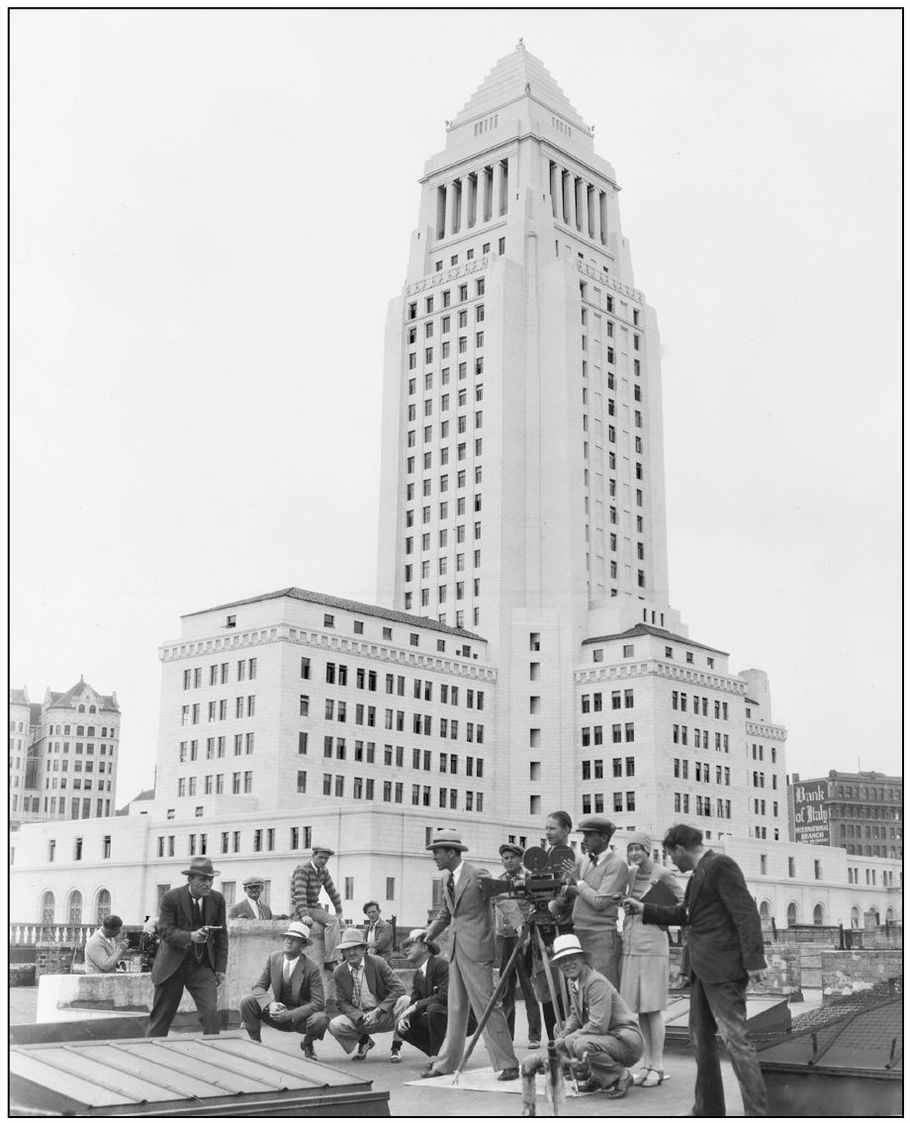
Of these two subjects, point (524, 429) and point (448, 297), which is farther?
Answer: point (448, 297)

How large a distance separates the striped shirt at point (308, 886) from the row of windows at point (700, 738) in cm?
7541

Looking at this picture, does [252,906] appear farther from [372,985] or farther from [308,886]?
[372,985]

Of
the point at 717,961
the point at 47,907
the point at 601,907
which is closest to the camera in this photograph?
the point at 717,961

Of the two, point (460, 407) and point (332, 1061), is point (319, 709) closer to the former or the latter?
point (460, 407)

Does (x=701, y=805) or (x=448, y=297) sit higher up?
(x=448, y=297)

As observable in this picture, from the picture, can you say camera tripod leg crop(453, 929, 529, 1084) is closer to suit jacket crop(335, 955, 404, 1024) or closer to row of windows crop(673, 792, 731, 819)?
suit jacket crop(335, 955, 404, 1024)

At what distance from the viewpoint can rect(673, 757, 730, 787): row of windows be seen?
91125 millimetres

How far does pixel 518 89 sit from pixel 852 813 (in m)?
98.9

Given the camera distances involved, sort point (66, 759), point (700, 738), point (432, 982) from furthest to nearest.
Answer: point (66, 759), point (700, 738), point (432, 982)

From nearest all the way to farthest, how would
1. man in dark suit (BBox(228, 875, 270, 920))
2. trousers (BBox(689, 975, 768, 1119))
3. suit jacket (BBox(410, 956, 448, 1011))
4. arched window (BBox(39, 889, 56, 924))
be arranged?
trousers (BBox(689, 975, 768, 1119)), suit jacket (BBox(410, 956, 448, 1011)), man in dark suit (BBox(228, 875, 270, 920)), arched window (BBox(39, 889, 56, 924))

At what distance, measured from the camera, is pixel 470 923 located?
13.4 m

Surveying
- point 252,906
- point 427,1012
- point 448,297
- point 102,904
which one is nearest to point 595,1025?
point 427,1012

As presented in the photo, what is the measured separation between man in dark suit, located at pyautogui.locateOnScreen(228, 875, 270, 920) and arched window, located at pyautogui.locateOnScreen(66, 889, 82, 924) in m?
66.2

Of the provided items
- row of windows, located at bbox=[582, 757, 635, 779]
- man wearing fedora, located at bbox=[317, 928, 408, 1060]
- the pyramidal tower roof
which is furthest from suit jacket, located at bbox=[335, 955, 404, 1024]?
the pyramidal tower roof
